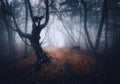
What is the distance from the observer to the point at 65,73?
56.7ft

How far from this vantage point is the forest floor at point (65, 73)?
16.2 meters

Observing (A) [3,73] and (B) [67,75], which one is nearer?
(B) [67,75]

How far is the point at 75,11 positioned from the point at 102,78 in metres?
20.4

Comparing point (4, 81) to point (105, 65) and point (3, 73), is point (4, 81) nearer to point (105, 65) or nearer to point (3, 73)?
point (3, 73)

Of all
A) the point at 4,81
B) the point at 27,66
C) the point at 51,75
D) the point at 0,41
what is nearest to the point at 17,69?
the point at 27,66

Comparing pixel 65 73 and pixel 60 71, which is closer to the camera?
pixel 65 73

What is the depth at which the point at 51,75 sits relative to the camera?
17078 millimetres

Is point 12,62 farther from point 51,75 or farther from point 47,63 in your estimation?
point 51,75

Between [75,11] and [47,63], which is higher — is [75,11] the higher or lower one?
the higher one

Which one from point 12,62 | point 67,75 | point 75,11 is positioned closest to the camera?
point 67,75

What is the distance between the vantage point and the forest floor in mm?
16188

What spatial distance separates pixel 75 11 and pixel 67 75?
66.0ft

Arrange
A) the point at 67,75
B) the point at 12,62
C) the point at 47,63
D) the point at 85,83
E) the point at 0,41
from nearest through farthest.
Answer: the point at 85,83 < the point at 67,75 < the point at 47,63 < the point at 12,62 < the point at 0,41

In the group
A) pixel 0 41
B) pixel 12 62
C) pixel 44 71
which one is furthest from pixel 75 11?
pixel 0 41
